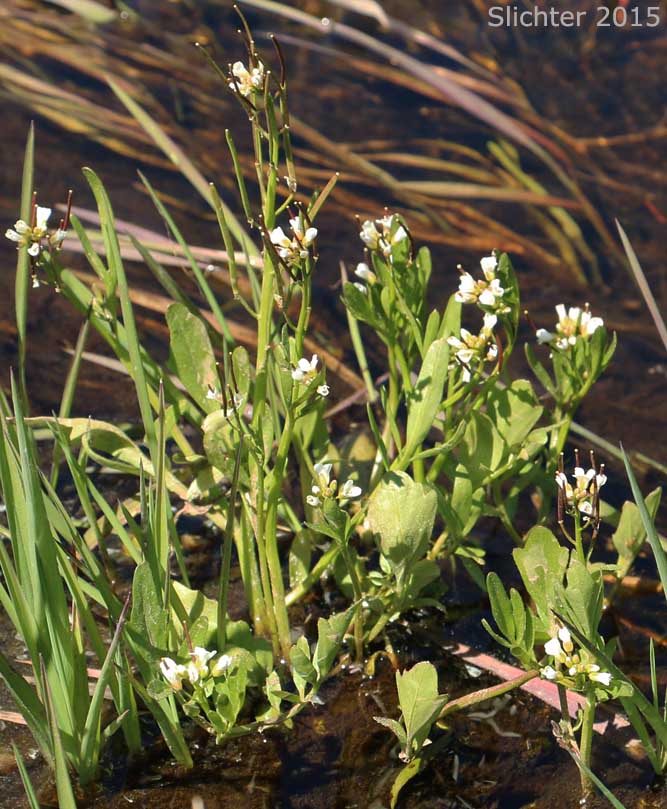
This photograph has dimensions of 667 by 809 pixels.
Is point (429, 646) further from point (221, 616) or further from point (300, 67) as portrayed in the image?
point (300, 67)

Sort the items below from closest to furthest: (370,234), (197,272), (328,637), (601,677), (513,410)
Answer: (601,677) < (328,637) < (370,234) < (513,410) < (197,272)

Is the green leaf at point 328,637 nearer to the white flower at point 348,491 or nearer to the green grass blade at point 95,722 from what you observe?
the white flower at point 348,491

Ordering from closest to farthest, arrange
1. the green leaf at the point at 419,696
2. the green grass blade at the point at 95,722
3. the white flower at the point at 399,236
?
the green grass blade at the point at 95,722 → the green leaf at the point at 419,696 → the white flower at the point at 399,236

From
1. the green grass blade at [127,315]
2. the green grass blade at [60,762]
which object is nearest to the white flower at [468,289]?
the green grass blade at [127,315]

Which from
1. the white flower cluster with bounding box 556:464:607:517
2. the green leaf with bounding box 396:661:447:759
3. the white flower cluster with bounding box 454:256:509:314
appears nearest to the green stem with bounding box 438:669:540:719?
the green leaf with bounding box 396:661:447:759

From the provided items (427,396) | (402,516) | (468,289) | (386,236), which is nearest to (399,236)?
(386,236)

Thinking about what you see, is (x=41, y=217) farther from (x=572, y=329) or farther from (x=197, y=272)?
(x=572, y=329)
